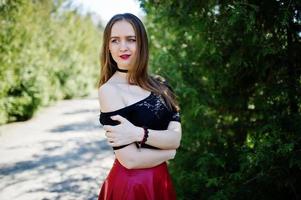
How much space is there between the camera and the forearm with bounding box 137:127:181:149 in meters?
2.10

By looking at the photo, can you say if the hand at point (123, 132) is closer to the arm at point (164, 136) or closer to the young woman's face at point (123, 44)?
the arm at point (164, 136)

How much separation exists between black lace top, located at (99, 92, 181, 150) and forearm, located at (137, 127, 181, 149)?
0.06 metres

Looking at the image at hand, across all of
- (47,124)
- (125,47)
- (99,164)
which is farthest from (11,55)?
(125,47)

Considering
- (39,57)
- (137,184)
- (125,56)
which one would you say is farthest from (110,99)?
(39,57)

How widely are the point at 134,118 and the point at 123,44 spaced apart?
0.45m

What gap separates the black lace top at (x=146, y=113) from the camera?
211 centimetres

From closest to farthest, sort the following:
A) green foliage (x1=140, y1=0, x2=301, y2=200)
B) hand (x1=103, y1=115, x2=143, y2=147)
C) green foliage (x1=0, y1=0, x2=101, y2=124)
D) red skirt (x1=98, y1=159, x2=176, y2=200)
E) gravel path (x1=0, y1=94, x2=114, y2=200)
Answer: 1. hand (x1=103, y1=115, x2=143, y2=147)
2. red skirt (x1=98, y1=159, x2=176, y2=200)
3. green foliage (x1=140, y1=0, x2=301, y2=200)
4. gravel path (x1=0, y1=94, x2=114, y2=200)
5. green foliage (x1=0, y1=0, x2=101, y2=124)

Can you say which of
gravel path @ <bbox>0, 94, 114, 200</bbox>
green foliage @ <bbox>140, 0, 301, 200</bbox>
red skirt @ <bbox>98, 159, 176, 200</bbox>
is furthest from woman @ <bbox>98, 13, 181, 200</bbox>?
gravel path @ <bbox>0, 94, 114, 200</bbox>

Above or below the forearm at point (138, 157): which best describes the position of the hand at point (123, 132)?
above

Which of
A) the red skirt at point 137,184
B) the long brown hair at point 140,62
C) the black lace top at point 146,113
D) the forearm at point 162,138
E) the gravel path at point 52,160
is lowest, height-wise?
the gravel path at point 52,160

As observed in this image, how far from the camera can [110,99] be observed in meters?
2.08

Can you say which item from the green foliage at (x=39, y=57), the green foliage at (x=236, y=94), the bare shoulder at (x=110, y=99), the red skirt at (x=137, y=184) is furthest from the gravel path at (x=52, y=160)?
the bare shoulder at (x=110, y=99)

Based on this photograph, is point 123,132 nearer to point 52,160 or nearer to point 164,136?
point 164,136

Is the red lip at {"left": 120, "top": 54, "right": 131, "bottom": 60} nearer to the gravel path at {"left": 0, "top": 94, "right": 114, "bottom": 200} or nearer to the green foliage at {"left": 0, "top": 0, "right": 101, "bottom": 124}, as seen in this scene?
the gravel path at {"left": 0, "top": 94, "right": 114, "bottom": 200}
